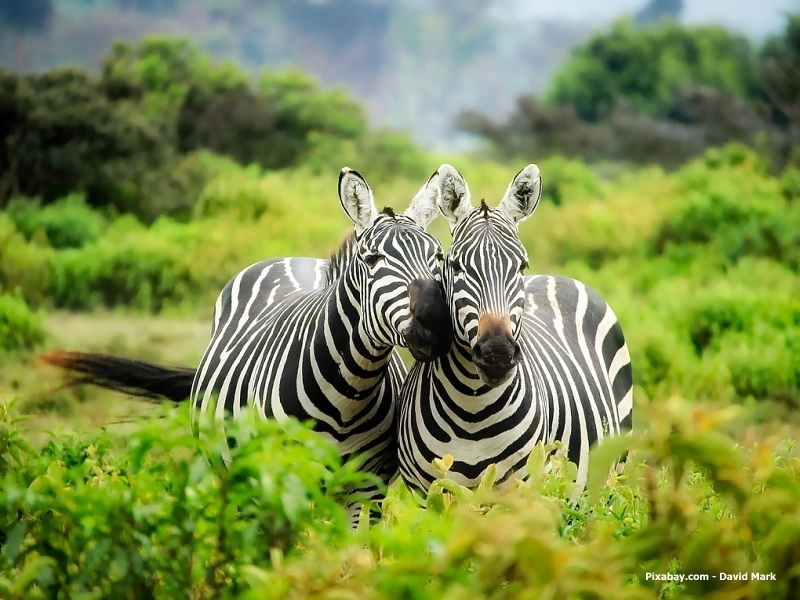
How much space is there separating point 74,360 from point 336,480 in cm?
332

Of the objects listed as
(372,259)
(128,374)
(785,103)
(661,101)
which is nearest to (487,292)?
(372,259)

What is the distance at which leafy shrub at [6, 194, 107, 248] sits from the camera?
36.6 feet

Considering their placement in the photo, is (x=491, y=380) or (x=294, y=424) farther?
(x=491, y=380)

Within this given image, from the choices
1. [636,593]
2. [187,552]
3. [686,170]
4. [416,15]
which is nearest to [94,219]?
[686,170]

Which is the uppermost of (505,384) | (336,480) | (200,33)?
(200,33)

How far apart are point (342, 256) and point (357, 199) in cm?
33

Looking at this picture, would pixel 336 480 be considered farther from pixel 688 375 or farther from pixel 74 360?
pixel 688 375

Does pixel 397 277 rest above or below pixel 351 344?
above

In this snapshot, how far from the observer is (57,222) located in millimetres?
11289

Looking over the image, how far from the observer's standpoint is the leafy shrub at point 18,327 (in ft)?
25.3

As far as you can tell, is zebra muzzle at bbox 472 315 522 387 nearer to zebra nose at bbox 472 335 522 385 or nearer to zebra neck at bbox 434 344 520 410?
zebra nose at bbox 472 335 522 385

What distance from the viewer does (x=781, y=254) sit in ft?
35.1

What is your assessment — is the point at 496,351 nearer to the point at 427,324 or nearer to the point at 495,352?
the point at 495,352

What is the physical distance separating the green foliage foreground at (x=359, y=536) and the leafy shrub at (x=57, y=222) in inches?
360
